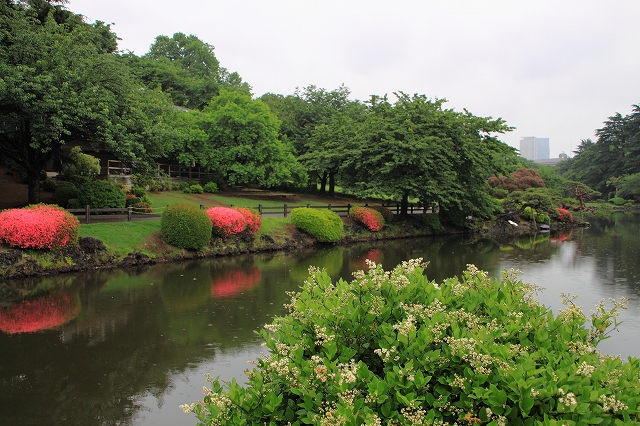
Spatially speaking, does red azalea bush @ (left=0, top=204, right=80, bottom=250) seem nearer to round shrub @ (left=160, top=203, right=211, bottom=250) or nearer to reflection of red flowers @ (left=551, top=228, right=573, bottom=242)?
round shrub @ (left=160, top=203, right=211, bottom=250)

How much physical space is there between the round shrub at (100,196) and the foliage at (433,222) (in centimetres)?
1899

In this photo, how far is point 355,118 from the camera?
41281 mm

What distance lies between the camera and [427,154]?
1100 inches

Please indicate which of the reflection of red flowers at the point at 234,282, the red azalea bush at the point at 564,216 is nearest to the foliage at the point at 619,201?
the red azalea bush at the point at 564,216

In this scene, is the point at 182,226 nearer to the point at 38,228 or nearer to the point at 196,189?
the point at 38,228

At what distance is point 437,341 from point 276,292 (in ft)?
34.2

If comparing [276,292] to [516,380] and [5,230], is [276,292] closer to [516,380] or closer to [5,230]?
[5,230]

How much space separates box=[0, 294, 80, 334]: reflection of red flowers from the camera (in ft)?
34.4

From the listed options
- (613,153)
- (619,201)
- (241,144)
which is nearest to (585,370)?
(241,144)

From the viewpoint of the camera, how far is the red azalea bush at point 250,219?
72.7 ft

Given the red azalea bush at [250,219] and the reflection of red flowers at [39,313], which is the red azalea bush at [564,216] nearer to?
the red azalea bush at [250,219]

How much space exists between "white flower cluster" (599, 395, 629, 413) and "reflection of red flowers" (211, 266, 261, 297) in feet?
37.5

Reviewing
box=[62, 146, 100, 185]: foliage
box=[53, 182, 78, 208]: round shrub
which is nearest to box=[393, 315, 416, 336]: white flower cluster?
box=[53, 182, 78, 208]: round shrub

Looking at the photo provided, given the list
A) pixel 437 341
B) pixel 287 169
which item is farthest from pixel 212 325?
pixel 287 169
